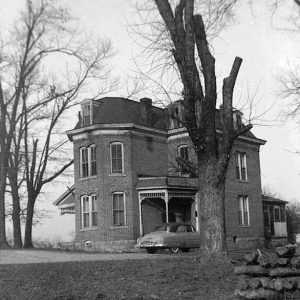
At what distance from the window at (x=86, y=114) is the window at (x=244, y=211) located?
39.4ft

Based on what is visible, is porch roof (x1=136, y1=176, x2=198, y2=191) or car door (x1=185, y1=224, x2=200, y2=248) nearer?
car door (x1=185, y1=224, x2=200, y2=248)

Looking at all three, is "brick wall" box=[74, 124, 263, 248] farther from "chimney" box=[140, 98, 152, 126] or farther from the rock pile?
the rock pile

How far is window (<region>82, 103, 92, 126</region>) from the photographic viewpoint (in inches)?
1310

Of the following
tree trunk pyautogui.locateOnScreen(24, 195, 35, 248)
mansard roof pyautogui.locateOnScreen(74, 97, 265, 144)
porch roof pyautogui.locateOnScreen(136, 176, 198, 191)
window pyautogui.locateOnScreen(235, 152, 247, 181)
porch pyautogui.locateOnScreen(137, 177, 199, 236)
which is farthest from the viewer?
window pyautogui.locateOnScreen(235, 152, 247, 181)

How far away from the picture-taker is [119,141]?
3188 cm

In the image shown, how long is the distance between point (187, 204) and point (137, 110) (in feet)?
22.6

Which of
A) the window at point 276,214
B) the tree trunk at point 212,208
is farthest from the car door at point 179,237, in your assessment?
the window at point 276,214

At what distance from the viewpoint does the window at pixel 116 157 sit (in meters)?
31.9

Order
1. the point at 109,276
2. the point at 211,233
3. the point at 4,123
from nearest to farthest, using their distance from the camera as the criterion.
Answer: the point at 109,276, the point at 211,233, the point at 4,123

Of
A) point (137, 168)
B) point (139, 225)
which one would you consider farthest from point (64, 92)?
point (139, 225)

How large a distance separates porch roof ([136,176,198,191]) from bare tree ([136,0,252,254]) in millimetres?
16107

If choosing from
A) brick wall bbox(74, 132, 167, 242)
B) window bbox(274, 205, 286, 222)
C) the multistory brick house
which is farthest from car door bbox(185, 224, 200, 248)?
window bbox(274, 205, 286, 222)

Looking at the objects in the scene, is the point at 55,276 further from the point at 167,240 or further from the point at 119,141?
the point at 119,141

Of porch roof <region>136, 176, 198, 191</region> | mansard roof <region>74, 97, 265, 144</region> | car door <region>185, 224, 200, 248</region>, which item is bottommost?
car door <region>185, 224, 200, 248</region>
